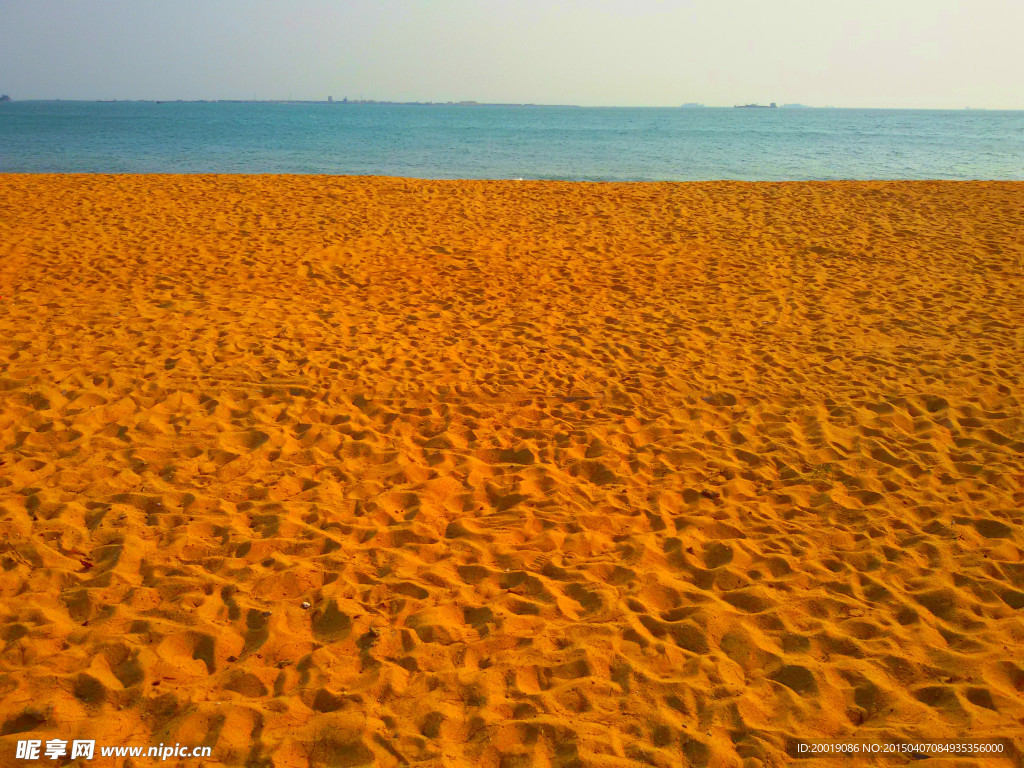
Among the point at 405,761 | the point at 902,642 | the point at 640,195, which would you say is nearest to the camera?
the point at 405,761

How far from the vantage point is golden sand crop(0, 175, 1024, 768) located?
8.51 ft

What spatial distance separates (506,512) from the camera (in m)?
3.83

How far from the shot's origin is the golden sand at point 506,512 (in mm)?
2594

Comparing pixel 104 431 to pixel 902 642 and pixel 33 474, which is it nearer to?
pixel 33 474

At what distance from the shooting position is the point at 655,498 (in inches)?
156

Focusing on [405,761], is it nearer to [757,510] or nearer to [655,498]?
[655,498]

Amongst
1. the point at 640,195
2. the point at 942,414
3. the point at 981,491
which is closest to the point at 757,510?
the point at 981,491

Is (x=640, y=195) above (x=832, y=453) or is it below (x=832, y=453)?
above

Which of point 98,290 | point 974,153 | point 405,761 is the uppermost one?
point 974,153

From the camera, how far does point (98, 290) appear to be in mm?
7336

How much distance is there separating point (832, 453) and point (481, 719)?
2905 mm

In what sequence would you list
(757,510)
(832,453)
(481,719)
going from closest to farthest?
(481,719) < (757,510) < (832,453)

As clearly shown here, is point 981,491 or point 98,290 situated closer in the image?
point 981,491

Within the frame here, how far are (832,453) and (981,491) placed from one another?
31.2 inches
